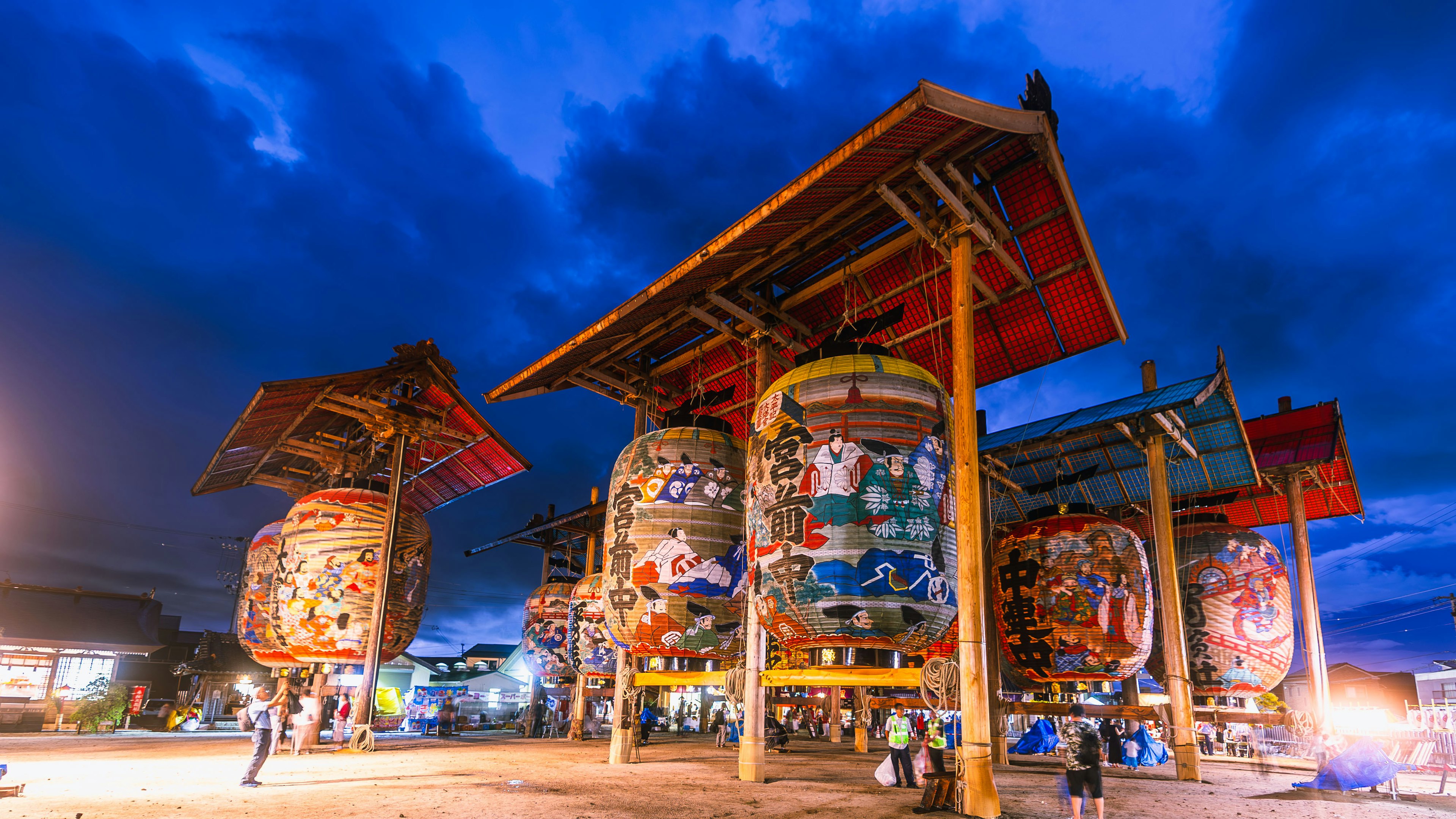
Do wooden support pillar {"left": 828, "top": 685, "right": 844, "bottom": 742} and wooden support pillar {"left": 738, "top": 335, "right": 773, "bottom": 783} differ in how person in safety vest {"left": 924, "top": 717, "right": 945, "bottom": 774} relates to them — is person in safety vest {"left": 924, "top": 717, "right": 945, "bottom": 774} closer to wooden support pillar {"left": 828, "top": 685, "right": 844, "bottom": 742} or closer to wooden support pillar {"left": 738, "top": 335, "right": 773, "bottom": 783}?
wooden support pillar {"left": 738, "top": 335, "right": 773, "bottom": 783}

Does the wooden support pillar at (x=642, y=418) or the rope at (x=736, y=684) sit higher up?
the wooden support pillar at (x=642, y=418)

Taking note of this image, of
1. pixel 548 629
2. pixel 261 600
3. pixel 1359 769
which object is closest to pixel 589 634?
pixel 548 629

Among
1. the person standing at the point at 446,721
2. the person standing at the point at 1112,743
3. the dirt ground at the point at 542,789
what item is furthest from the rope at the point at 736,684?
the person standing at the point at 446,721

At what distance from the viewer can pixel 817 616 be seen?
8.02 meters

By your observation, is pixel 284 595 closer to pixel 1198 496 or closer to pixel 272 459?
pixel 272 459

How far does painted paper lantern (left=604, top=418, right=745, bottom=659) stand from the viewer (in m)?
10.6

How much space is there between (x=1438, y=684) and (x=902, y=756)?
1608 inches

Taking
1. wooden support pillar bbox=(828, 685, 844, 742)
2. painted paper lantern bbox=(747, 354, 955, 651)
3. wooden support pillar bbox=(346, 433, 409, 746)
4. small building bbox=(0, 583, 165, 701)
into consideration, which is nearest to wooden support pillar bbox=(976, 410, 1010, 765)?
painted paper lantern bbox=(747, 354, 955, 651)

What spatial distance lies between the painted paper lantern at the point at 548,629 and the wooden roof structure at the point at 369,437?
442 centimetres

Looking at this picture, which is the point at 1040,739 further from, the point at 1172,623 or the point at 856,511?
the point at 856,511

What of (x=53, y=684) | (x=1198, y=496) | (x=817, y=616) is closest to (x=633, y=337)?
(x=817, y=616)

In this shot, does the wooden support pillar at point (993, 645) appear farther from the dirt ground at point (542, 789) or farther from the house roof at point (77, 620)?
the house roof at point (77, 620)

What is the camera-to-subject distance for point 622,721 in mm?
13977

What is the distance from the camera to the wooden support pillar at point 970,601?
800cm
